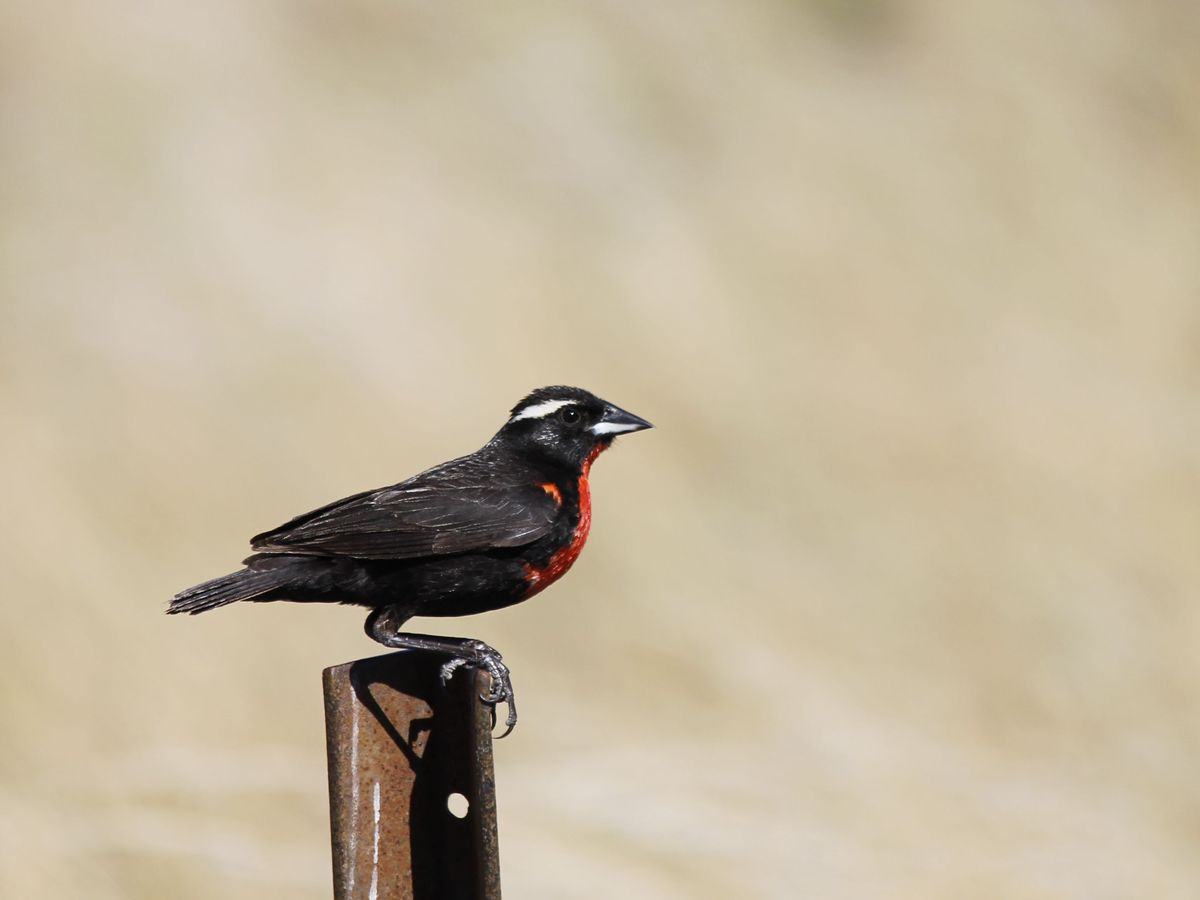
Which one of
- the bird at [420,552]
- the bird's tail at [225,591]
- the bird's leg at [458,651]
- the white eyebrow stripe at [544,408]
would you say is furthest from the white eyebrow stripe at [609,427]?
the bird's tail at [225,591]

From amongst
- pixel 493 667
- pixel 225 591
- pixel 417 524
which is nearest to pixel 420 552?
pixel 417 524

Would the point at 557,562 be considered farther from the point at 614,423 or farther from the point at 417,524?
the point at 614,423

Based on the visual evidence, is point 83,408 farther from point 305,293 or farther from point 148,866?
point 148,866

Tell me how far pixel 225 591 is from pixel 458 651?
913mm

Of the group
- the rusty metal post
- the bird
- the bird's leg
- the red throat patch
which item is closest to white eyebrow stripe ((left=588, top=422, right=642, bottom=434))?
the red throat patch

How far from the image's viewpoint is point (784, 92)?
20.7 meters

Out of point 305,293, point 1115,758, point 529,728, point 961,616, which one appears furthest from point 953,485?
point 305,293

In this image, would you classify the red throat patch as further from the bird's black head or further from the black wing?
the bird's black head

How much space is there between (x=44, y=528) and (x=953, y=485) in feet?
30.1

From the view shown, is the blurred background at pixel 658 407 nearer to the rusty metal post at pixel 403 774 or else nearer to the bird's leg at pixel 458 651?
the bird's leg at pixel 458 651

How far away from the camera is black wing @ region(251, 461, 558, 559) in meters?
5.41

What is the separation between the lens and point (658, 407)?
16812 mm

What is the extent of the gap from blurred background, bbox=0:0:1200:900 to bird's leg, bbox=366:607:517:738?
647cm

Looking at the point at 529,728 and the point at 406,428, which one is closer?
the point at 529,728
